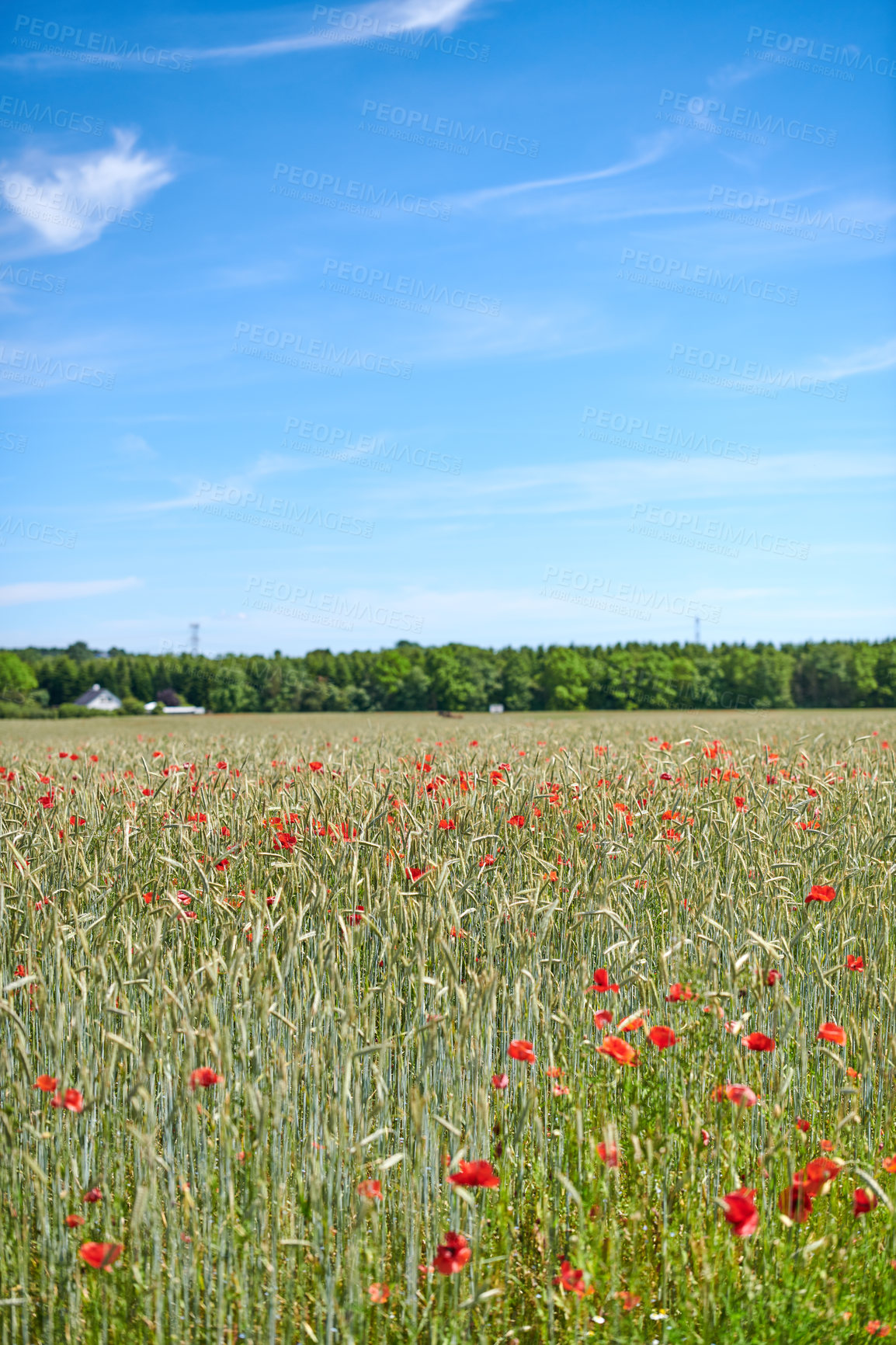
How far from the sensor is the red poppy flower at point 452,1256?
1819 mm

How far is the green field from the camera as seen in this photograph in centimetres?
201

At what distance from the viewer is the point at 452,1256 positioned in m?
1.84

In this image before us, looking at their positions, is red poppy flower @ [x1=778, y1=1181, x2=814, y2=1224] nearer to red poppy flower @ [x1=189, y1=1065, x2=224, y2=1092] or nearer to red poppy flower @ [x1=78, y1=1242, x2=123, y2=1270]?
red poppy flower @ [x1=189, y1=1065, x2=224, y2=1092]

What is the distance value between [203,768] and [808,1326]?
6.07 metres

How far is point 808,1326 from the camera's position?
80.5 inches

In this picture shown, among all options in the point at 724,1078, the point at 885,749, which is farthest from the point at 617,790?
the point at 885,749

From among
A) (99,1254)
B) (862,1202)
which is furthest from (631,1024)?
(99,1254)

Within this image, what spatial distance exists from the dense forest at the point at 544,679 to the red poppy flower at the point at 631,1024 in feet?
244

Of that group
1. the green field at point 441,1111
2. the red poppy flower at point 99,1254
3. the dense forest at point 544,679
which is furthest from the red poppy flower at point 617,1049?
the dense forest at point 544,679

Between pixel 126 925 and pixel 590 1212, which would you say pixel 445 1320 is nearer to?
pixel 590 1212

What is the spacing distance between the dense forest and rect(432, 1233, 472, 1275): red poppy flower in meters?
75.0

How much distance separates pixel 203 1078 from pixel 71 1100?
12.6 inches

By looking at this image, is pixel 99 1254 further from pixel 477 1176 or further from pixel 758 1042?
pixel 758 1042

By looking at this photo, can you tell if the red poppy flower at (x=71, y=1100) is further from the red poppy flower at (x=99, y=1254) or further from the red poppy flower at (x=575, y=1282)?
the red poppy flower at (x=575, y=1282)
